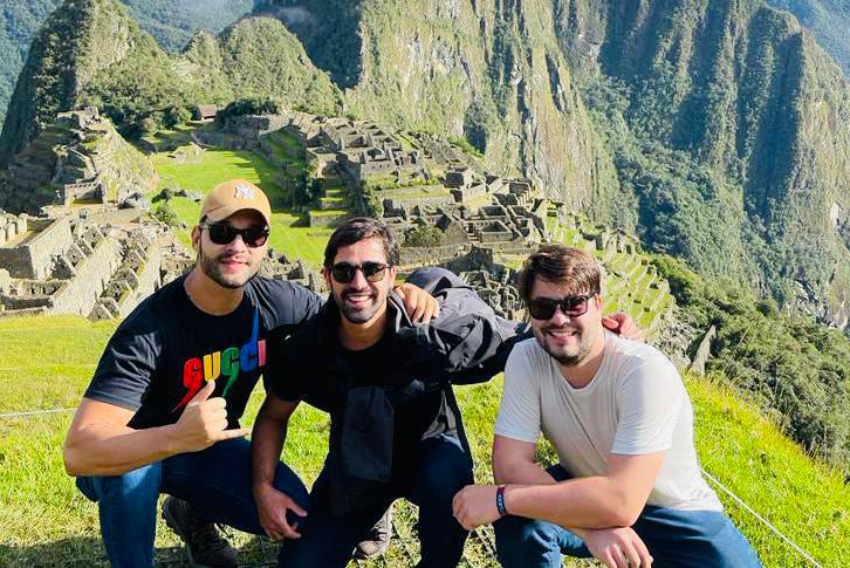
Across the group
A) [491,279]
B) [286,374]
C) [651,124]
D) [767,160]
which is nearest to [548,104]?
[651,124]

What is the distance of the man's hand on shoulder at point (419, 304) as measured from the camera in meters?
4.02

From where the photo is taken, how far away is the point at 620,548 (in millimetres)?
3416

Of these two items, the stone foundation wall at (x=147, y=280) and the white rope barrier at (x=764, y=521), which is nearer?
the white rope barrier at (x=764, y=521)

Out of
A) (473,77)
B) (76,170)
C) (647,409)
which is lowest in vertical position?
(473,77)

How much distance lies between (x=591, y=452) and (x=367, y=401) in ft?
3.85

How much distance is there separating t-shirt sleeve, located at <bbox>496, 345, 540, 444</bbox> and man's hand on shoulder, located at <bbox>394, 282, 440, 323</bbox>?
540 mm

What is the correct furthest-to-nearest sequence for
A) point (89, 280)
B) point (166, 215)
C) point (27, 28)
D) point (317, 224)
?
point (27, 28) < point (317, 224) < point (166, 215) < point (89, 280)

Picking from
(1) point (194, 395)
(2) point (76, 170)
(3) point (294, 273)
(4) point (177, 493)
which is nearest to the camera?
(1) point (194, 395)

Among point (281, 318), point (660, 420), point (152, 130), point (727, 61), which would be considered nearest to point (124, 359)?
point (281, 318)

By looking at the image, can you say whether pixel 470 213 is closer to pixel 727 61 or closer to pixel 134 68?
pixel 134 68

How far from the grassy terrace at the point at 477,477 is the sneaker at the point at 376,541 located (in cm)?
7

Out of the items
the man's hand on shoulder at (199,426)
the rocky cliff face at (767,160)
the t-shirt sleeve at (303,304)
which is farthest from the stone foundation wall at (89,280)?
the rocky cliff face at (767,160)

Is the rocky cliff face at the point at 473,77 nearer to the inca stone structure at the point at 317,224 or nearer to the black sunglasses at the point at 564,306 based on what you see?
the inca stone structure at the point at 317,224

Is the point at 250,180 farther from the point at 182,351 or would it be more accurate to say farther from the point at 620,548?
the point at 620,548
